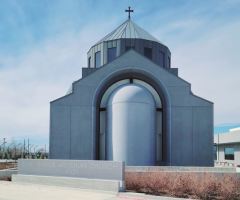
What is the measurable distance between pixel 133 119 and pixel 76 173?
1391 cm

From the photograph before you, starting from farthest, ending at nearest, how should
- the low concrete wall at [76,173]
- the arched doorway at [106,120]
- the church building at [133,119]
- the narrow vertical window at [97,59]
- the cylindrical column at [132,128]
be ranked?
the narrow vertical window at [97,59]
the arched doorway at [106,120]
the church building at [133,119]
the cylindrical column at [132,128]
the low concrete wall at [76,173]

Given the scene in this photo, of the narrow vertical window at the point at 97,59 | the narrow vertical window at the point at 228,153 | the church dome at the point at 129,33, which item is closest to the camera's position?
the narrow vertical window at the point at 97,59

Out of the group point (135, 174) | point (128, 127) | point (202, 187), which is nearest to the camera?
point (202, 187)

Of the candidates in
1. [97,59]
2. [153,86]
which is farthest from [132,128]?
[97,59]

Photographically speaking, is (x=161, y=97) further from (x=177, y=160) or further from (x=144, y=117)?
(x=177, y=160)

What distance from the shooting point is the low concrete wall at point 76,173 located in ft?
57.8

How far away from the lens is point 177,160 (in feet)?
110

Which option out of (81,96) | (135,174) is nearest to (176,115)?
(81,96)

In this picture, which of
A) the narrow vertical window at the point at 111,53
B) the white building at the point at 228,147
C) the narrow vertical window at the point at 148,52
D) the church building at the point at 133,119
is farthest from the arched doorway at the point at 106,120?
the white building at the point at 228,147

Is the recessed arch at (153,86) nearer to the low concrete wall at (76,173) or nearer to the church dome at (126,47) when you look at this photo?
the church dome at (126,47)

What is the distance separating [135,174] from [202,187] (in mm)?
4319

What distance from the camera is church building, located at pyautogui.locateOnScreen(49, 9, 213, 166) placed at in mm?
32628

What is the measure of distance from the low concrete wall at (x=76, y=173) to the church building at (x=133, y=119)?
12549 mm

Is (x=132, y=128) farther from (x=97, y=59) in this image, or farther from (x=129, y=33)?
(x=129, y=33)
